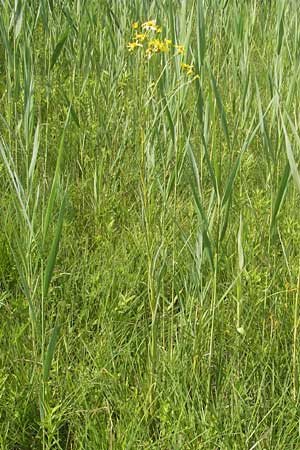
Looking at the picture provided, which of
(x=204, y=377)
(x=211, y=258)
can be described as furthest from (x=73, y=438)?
(x=211, y=258)

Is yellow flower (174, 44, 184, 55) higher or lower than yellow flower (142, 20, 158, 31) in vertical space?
lower

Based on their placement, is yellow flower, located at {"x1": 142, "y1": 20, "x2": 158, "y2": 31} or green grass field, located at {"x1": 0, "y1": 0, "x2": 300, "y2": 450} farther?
yellow flower, located at {"x1": 142, "y1": 20, "x2": 158, "y2": 31}

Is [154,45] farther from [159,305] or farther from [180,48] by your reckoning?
[159,305]

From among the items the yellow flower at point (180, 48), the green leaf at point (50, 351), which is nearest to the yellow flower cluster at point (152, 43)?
the yellow flower at point (180, 48)

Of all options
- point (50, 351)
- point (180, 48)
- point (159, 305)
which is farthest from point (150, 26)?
point (50, 351)

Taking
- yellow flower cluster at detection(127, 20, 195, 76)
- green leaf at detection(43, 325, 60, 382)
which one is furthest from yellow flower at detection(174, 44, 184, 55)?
green leaf at detection(43, 325, 60, 382)

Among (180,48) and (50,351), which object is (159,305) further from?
(180,48)

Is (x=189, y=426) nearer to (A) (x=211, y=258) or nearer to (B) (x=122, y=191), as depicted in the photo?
(A) (x=211, y=258)

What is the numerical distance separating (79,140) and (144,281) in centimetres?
61

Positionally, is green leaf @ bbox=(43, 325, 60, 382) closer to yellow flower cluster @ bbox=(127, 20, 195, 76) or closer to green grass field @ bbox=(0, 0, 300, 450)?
green grass field @ bbox=(0, 0, 300, 450)

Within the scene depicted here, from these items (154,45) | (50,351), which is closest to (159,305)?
(50,351)

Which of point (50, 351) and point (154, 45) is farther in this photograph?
point (154, 45)

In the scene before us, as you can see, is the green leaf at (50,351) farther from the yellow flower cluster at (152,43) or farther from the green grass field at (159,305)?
the yellow flower cluster at (152,43)

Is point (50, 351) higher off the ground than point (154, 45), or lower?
lower
